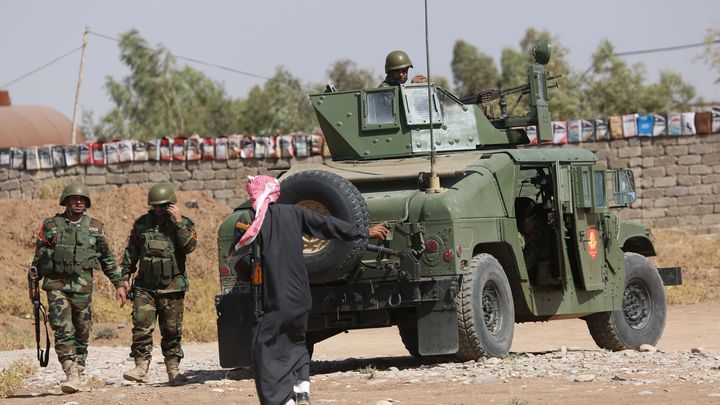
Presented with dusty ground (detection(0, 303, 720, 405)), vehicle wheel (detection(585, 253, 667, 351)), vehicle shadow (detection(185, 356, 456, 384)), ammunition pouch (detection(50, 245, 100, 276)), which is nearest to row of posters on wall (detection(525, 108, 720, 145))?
dusty ground (detection(0, 303, 720, 405))

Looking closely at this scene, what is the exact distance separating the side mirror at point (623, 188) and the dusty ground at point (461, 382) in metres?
1.74

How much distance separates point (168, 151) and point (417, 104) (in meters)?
16.3

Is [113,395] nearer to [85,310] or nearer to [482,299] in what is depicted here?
[85,310]

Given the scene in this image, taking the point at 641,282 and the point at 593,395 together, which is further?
the point at 641,282

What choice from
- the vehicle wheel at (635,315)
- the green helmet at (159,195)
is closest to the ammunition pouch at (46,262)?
the green helmet at (159,195)

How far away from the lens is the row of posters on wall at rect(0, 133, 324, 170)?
101 feet

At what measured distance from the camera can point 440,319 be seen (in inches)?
522

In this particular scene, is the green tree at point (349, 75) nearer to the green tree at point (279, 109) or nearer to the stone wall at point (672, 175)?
the green tree at point (279, 109)

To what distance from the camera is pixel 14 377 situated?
14195 millimetres

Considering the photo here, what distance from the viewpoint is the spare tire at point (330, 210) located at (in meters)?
12.6

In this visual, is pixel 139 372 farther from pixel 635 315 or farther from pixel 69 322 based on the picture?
pixel 635 315

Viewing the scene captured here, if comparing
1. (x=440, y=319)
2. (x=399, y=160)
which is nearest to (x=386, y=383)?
(x=440, y=319)

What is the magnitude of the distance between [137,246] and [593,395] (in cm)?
488

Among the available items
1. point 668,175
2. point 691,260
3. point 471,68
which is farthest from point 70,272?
point 471,68
